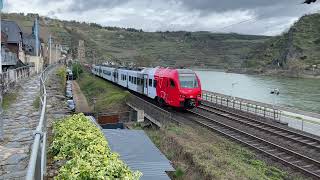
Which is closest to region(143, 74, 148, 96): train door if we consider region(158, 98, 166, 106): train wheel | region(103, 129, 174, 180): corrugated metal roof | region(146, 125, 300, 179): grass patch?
region(158, 98, 166, 106): train wheel

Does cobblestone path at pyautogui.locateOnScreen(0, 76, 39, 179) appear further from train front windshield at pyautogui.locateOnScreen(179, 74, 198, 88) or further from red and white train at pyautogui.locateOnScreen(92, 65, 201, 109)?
train front windshield at pyautogui.locateOnScreen(179, 74, 198, 88)

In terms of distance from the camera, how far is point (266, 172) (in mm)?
15656

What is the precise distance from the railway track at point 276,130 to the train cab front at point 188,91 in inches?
93.2

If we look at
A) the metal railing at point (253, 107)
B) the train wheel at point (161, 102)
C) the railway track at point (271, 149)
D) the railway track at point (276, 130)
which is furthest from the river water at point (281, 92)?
the railway track at point (271, 149)

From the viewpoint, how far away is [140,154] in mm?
11594

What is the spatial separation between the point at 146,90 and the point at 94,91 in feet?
72.1

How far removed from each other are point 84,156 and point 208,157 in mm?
11385

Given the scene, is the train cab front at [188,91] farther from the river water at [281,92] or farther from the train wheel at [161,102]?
the river water at [281,92]

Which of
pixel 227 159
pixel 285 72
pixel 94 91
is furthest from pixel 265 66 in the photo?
pixel 227 159

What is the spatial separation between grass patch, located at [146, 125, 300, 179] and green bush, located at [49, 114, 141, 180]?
22.1ft

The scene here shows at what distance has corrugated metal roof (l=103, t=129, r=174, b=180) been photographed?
10148 millimetres

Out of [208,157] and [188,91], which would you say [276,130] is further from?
[208,157]

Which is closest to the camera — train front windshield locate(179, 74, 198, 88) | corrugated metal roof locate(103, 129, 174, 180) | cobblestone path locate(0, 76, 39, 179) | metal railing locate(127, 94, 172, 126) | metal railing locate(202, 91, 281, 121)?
cobblestone path locate(0, 76, 39, 179)

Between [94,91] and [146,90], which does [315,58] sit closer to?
[94,91]
